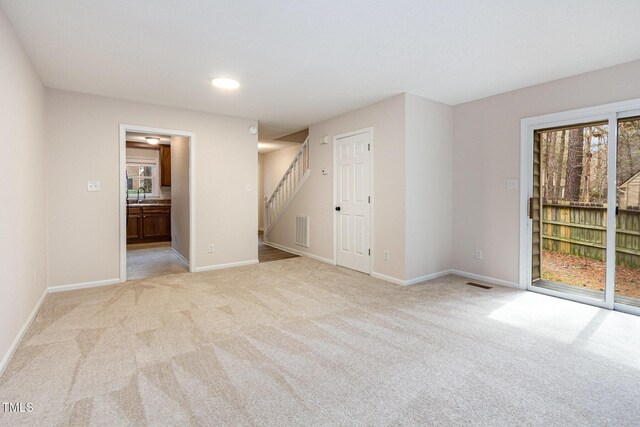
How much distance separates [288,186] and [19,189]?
4.84 m

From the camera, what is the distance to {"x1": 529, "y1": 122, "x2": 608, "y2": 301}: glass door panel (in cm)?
356

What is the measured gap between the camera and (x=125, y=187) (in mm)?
4438

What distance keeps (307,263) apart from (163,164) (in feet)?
16.0

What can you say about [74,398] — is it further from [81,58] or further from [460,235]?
[460,235]

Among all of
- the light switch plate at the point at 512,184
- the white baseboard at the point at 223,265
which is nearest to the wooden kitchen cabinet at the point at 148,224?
the white baseboard at the point at 223,265

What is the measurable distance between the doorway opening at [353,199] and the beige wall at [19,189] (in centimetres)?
375

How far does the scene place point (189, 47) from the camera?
2.87 m

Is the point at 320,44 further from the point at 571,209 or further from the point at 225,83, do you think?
the point at 571,209

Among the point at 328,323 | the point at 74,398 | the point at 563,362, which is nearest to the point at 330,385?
the point at 328,323

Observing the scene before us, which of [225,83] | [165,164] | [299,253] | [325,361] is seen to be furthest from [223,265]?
[165,164]

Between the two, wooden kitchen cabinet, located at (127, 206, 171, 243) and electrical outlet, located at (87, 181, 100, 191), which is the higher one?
electrical outlet, located at (87, 181, 100, 191)

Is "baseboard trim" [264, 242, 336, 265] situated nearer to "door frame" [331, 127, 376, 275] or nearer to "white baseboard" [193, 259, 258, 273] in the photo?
"door frame" [331, 127, 376, 275]

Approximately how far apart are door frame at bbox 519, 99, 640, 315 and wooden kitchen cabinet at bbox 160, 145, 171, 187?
7.43m

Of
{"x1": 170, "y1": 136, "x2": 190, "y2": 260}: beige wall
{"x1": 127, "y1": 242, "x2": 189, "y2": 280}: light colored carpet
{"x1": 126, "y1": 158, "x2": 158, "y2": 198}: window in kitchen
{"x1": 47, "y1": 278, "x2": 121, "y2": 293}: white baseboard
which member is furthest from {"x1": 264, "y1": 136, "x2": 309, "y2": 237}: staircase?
{"x1": 47, "y1": 278, "x2": 121, "y2": 293}: white baseboard
